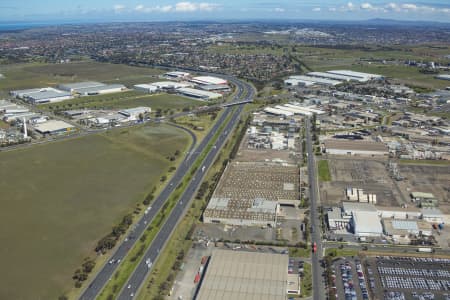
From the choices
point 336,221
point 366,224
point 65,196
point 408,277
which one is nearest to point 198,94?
point 65,196

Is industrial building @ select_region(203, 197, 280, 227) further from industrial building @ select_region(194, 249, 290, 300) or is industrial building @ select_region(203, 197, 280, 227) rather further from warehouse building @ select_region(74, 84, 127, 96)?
warehouse building @ select_region(74, 84, 127, 96)

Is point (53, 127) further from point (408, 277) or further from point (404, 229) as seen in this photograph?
point (408, 277)

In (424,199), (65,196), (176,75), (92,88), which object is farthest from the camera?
(176,75)

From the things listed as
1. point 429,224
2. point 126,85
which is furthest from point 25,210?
point 126,85

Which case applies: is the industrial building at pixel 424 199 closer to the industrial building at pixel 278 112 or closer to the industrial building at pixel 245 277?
the industrial building at pixel 245 277

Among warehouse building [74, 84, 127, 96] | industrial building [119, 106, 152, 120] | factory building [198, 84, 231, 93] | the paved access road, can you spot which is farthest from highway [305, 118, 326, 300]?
warehouse building [74, 84, 127, 96]

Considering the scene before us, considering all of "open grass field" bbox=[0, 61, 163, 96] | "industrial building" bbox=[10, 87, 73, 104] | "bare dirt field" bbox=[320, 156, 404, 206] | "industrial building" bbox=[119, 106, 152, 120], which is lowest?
"bare dirt field" bbox=[320, 156, 404, 206]

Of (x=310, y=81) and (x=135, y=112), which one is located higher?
(x=310, y=81)
